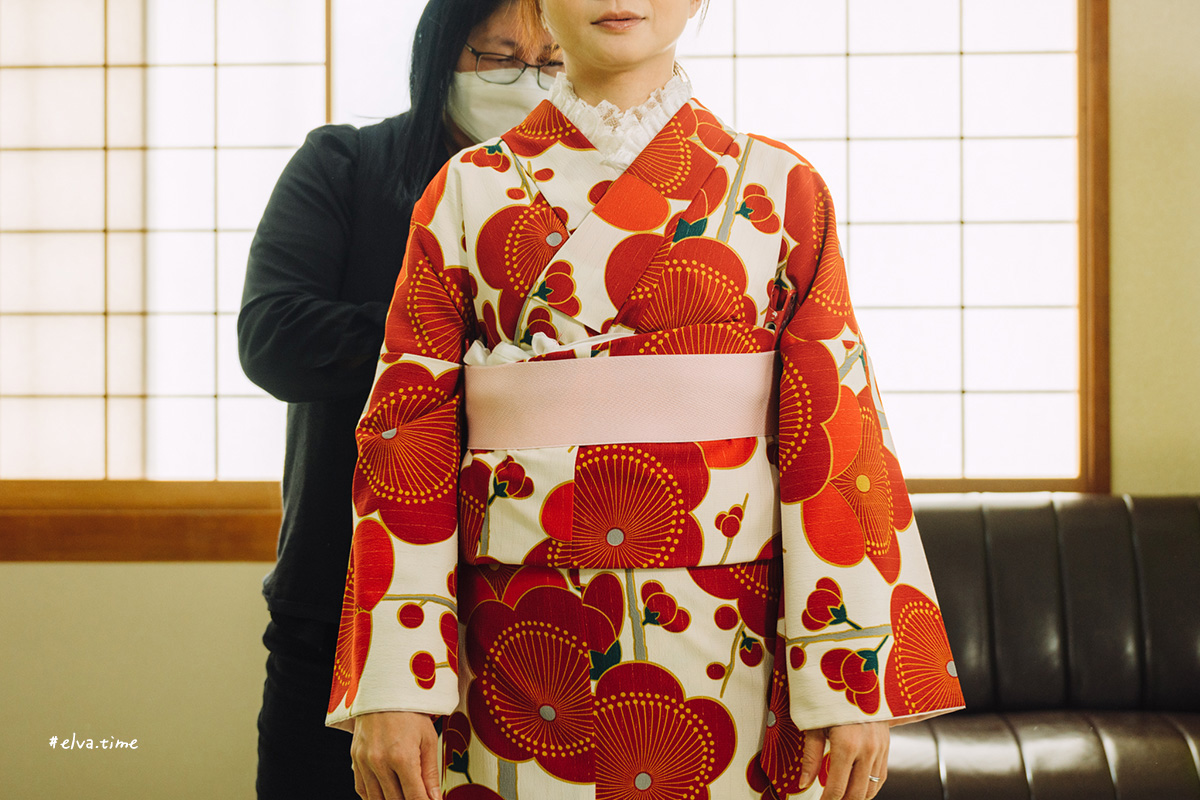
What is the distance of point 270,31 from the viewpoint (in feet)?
Result: 8.73

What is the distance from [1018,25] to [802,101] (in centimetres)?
76

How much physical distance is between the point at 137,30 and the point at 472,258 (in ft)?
8.38

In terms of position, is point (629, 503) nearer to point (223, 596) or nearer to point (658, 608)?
point (658, 608)

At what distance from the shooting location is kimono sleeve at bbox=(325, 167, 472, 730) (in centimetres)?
77

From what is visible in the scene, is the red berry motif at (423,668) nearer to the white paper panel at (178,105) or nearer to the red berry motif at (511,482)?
the red berry motif at (511,482)

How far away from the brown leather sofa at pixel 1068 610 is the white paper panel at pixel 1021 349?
1.53 feet

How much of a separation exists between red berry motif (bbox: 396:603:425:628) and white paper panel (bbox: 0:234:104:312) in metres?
2.50

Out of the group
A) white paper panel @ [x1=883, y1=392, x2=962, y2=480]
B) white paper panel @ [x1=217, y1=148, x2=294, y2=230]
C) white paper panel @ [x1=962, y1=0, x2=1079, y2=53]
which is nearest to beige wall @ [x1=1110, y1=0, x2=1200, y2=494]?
white paper panel @ [x1=962, y1=0, x2=1079, y2=53]

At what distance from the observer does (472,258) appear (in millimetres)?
844

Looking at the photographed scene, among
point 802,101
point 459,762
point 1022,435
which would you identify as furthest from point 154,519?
point 1022,435

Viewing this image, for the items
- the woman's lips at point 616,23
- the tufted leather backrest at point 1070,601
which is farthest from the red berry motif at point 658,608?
the tufted leather backrest at point 1070,601

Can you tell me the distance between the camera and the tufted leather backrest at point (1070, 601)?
221 cm

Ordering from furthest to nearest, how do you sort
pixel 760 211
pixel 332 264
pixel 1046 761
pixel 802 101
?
pixel 802 101, pixel 1046 761, pixel 332 264, pixel 760 211

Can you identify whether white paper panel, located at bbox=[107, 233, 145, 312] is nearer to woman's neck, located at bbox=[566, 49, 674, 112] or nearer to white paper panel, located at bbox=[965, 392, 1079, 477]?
woman's neck, located at bbox=[566, 49, 674, 112]
